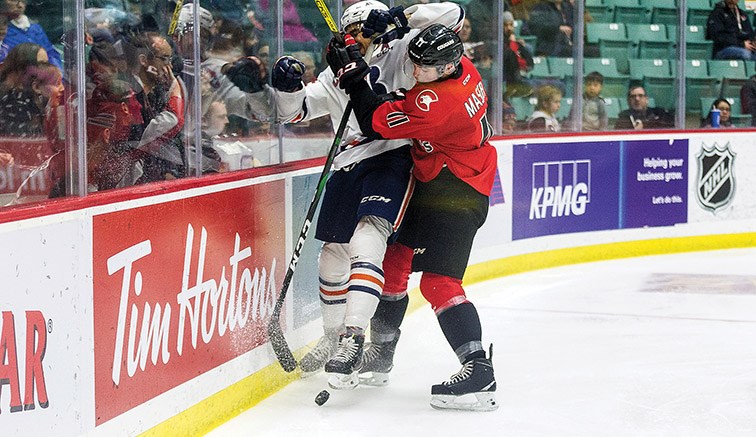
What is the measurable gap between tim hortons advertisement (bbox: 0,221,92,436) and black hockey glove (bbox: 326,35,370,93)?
1.16 meters

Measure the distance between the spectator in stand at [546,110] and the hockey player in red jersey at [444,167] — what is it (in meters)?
3.14

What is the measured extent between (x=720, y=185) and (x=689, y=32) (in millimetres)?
1079

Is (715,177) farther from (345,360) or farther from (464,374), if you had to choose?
(345,360)

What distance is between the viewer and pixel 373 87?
3.68 meters

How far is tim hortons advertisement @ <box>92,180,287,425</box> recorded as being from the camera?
2.65 metres

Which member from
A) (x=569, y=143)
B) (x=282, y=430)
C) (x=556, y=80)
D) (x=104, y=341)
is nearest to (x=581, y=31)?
(x=556, y=80)

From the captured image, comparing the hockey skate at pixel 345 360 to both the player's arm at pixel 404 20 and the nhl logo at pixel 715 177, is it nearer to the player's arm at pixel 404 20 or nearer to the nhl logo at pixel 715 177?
the player's arm at pixel 404 20

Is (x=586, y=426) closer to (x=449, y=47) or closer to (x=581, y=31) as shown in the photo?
(x=449, y=47)

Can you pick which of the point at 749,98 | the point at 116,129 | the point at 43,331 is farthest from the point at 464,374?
the point at 749,98

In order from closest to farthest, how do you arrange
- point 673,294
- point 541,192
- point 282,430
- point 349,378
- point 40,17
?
point 40,17
point 282,430
point 349,378
point 673,294
point 541,192

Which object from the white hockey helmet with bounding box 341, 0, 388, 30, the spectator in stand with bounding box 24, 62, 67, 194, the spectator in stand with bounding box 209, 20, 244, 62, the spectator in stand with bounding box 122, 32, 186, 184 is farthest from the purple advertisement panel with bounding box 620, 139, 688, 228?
the spectator in stand with bounding box 24, 62, 67, 194

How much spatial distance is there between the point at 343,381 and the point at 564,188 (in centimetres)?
354

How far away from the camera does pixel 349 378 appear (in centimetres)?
356

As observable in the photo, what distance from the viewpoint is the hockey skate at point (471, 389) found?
11.3 feet
